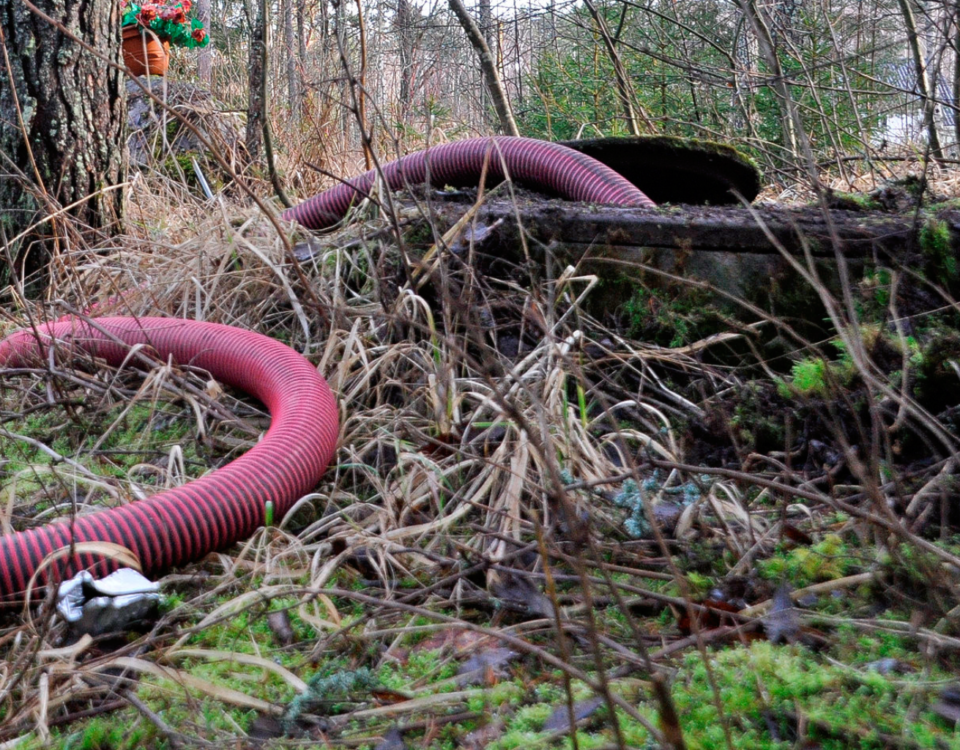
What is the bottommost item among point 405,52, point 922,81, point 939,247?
point 939,247

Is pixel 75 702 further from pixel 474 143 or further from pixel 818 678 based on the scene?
pixel 474 143

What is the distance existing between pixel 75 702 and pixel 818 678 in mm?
1152

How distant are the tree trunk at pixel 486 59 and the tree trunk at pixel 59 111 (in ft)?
5.34

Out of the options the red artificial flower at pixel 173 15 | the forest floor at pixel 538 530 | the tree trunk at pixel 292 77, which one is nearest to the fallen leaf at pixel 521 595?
the forest floor at pixel 538 530

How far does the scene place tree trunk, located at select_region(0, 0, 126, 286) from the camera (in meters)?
3.66

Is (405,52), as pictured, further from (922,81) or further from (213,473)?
(213,473)

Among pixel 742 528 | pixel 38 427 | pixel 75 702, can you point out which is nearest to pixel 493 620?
pixel 742 528

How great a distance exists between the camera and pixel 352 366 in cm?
272

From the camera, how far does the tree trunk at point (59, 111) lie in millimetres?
3664

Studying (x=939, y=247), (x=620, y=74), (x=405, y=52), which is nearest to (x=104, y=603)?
(x=939, y=247)

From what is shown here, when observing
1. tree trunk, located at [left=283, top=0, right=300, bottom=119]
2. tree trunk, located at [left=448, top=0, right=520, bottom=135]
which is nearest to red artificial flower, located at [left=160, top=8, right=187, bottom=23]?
tree trunk, located at [left=283, top=0, right=300, bottom=119]

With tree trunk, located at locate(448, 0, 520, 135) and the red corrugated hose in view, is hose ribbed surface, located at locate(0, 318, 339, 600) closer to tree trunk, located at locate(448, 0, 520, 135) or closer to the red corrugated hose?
the red corrugated hose

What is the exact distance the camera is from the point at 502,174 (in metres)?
3.63

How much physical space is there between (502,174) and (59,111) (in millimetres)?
2012
